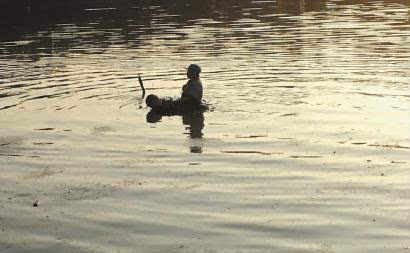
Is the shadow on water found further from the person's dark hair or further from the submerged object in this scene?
the person's dark hair

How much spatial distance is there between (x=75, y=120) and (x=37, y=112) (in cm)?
164

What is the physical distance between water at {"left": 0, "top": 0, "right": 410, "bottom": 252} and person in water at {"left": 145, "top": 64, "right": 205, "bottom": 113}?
0.38m

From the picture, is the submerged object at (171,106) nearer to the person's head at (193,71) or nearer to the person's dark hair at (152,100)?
the person's dark hair at (152,100)

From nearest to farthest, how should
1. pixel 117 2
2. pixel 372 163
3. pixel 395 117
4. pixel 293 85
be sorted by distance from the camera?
1. pixel 372 163
2. pixel 395 117
3. pixel 293 85
4. pixel 117 2

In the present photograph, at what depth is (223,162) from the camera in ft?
42.3

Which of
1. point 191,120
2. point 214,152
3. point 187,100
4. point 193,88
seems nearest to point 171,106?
point 187,100

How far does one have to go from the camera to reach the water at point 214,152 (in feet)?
30.9

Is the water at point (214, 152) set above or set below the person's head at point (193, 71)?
below

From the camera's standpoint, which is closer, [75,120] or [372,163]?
[372,163]

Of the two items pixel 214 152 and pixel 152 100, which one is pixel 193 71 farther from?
pixel 214 152

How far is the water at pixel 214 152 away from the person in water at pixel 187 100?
0.38 meters

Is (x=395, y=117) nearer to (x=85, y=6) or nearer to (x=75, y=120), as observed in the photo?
(x=75, y=120)

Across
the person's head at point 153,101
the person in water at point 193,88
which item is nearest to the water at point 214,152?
the person's head at point 153,101

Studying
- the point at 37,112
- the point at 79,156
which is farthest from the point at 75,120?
the point at 79,156
